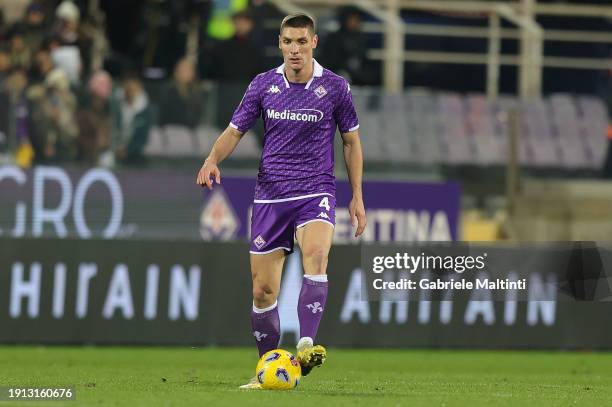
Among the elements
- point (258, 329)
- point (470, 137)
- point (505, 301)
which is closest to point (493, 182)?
point (470, 137)

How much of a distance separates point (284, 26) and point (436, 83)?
586 inches

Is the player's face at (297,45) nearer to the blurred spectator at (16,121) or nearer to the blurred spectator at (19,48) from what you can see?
the blurred spectator at (16,121)

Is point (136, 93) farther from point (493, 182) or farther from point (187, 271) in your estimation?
point (493, 182)

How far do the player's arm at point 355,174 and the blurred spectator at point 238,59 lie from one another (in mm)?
10178

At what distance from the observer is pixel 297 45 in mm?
10000

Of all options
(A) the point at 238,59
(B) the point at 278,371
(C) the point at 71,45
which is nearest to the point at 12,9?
(C) the point at 71,45

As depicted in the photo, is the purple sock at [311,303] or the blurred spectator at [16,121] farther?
the blurred spectator at [16,121]

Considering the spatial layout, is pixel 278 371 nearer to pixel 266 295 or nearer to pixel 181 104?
pixel 266 295

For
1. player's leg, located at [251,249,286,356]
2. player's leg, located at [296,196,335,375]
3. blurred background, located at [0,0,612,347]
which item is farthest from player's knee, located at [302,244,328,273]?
blurred background, located at [0,0,612,347]

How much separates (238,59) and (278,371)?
11.2 m

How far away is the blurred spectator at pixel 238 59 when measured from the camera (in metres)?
20.5

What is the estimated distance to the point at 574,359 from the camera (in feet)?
55.9

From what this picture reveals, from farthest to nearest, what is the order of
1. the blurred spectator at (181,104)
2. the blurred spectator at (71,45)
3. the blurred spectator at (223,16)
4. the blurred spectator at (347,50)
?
the blurred spectator at (223,16) < the blurred spectator at (347,50) < the blurred spectator at (71,45) < the blurred spectator at (181,104)

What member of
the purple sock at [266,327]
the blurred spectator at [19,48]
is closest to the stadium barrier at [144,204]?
the blurred spectator at [19,48]
